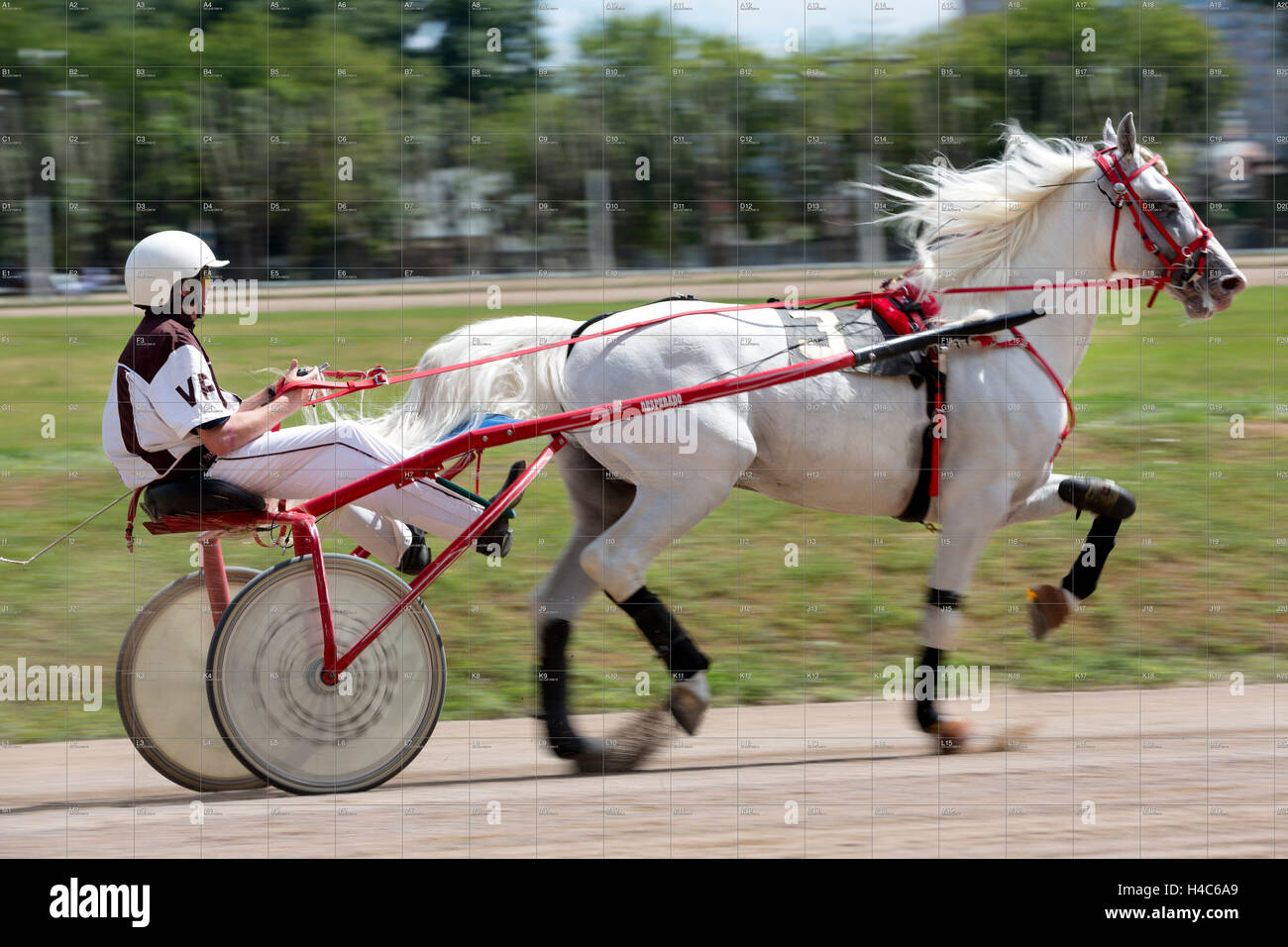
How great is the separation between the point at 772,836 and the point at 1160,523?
4609 mm

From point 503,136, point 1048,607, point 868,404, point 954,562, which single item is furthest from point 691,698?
point 503,136

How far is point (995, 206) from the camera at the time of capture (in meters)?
5.27

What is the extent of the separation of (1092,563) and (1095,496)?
0.91ft

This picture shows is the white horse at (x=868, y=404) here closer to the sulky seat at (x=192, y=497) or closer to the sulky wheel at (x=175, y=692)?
the sulky seat at (x=192, y=497)

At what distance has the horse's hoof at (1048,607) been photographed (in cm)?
545

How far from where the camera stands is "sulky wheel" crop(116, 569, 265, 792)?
4727 mm

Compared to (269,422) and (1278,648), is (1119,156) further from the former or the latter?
(269,422)

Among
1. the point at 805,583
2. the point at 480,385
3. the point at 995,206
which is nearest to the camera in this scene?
the point at 480,385

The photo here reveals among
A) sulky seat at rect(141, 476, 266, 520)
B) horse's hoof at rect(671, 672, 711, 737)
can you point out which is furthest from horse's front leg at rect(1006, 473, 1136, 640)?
sulky seat at rect(141, 476, 266, 520)

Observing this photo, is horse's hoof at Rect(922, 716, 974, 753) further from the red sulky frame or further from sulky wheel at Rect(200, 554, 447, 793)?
sulky wheel at Rect(200, 554, 447, 793)

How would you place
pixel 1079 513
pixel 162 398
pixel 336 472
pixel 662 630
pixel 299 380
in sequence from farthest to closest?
pixel 1079 513
pixel 662 630
pixel 336 472
pixel 299 380
pixel 162 398

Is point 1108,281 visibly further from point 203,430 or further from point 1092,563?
point 203,430

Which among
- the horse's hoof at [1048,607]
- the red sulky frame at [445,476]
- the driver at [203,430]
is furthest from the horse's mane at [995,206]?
the driver at [203,430]

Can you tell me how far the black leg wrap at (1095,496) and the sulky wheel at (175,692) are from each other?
3.14m
